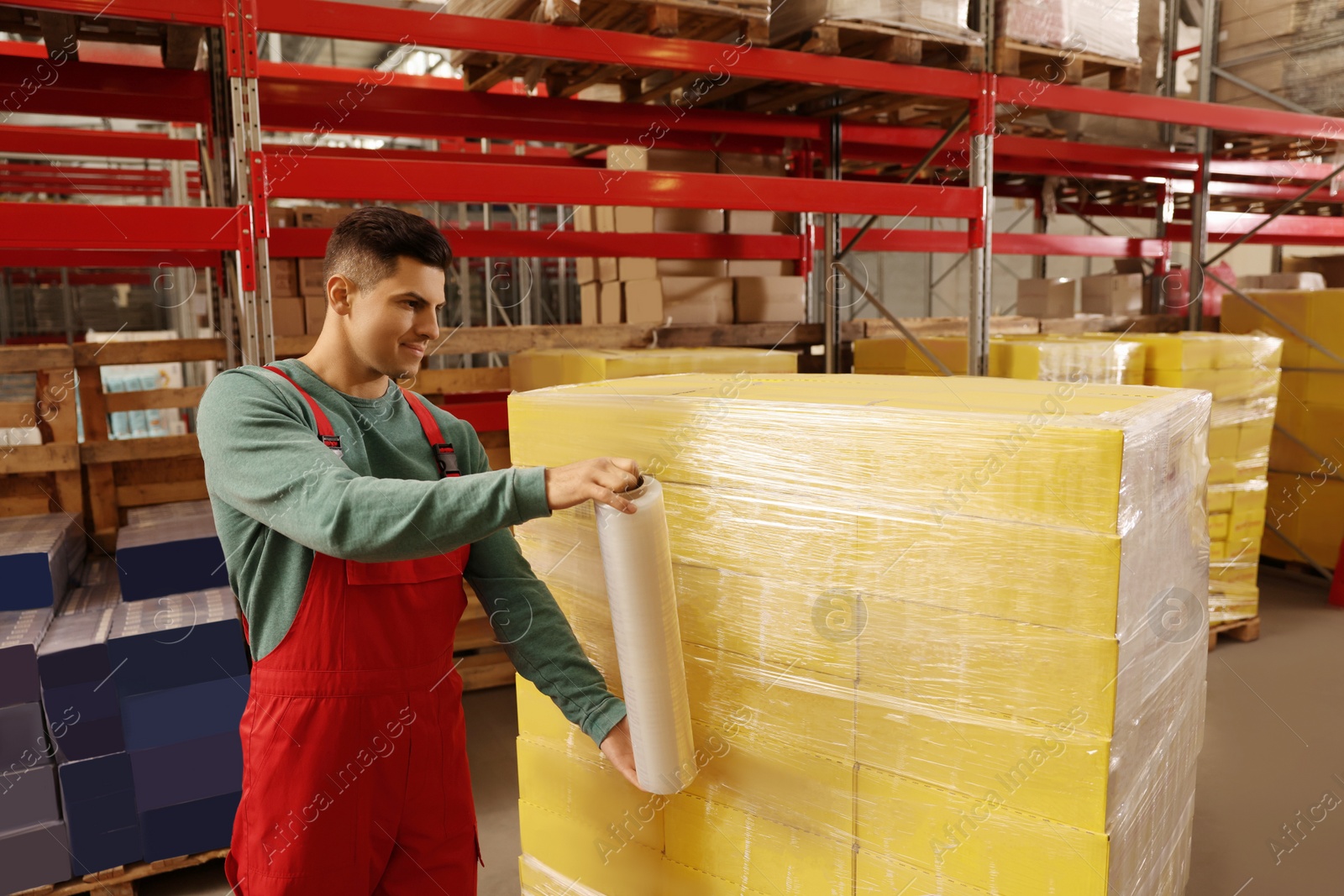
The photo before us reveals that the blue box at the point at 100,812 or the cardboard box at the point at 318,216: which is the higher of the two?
the cardboard box at the point at 318,216

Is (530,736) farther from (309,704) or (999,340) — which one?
(999,340)

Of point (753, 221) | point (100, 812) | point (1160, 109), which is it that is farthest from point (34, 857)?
point (1160, 109)

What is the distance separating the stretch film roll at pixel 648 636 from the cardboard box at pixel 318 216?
13.6 ft

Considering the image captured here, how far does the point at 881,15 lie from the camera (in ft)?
14.6

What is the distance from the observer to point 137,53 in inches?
256

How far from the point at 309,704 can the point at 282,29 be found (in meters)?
2.62

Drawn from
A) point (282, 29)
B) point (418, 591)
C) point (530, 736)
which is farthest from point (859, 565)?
point (282, 29)

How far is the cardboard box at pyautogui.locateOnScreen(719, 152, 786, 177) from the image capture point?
5.89 metres

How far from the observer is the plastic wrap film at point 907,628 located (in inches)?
58.1

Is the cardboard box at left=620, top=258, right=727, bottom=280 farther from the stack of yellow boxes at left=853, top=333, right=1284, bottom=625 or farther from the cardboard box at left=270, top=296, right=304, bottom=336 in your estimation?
the cardboard box at left=270, top=296, right=304, bottom=336

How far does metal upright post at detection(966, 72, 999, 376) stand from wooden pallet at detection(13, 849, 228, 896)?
14.3 feet

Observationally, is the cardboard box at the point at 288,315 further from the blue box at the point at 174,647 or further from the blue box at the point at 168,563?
the blue box at the point at 174,647

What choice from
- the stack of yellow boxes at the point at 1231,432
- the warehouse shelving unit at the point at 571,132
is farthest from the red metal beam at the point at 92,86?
the stack of yellow boxes at the point at 1231,432

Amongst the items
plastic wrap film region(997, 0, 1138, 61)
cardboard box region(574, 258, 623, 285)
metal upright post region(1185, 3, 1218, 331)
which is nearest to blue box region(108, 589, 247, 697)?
cardboard box region(574, 258, 623, 285)
